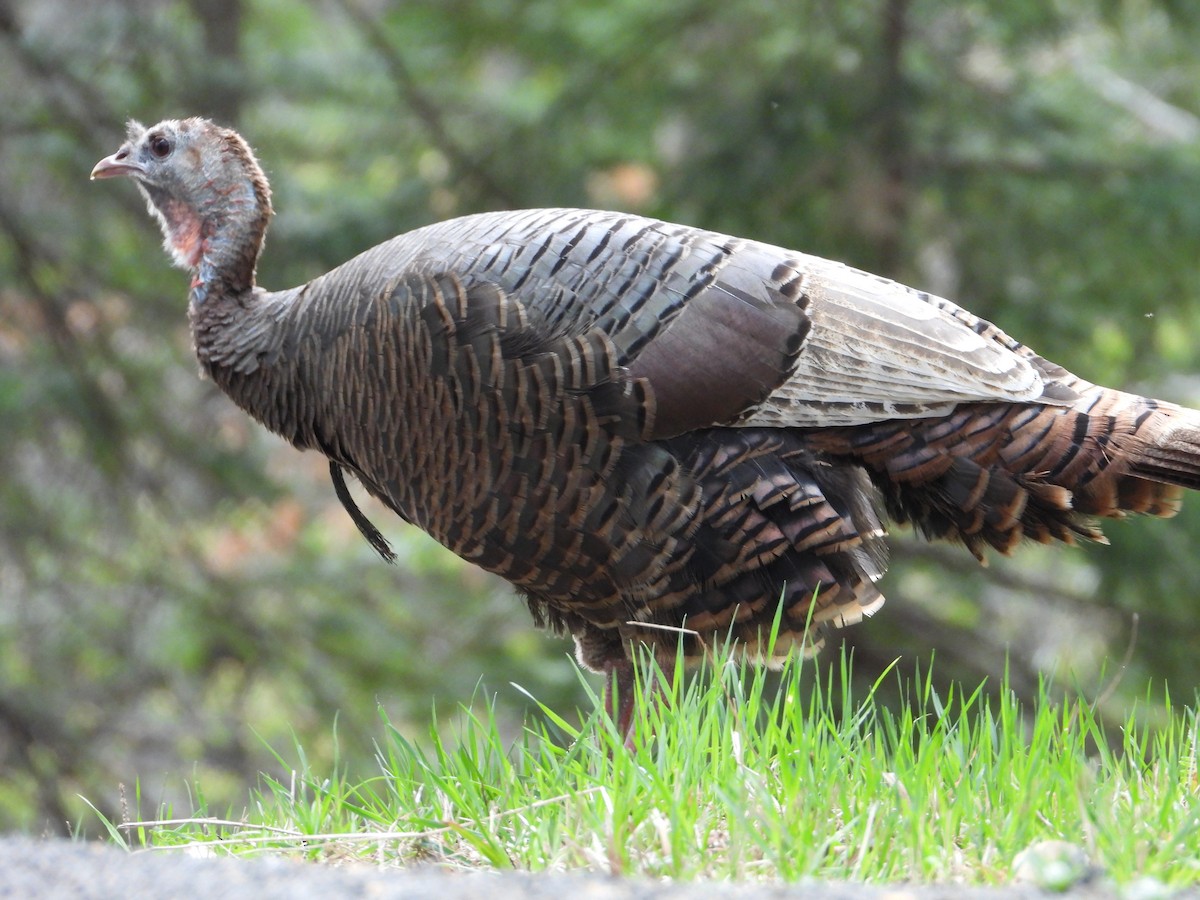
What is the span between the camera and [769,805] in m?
2.79

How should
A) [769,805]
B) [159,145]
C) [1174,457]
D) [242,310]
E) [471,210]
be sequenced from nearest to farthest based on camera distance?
[769,805]
[1174,457]
[242,310]
[159,145]
[471,210]

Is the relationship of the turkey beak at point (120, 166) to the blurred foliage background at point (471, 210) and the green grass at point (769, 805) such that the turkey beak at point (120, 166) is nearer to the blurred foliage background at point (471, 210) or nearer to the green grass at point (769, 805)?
the blurred foliage background at point (471, 210)

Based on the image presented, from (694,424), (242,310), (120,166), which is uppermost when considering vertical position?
(120,166)

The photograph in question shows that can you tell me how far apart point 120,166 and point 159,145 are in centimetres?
16

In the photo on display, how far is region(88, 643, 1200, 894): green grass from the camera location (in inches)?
105

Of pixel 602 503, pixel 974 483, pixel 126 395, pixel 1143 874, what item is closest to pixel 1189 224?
pixel 974 483

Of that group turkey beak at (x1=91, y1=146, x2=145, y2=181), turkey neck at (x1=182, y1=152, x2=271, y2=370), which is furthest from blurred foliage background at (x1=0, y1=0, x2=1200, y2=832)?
turkey neck at (x1=182, y1=152, x2=271, y2=370)

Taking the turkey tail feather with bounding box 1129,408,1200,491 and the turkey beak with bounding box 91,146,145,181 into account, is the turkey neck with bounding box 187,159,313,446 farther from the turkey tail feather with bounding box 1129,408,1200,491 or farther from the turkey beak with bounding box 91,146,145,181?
the turkey tail feather with bounding box 1129,408,1200,491

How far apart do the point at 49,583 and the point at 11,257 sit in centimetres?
229

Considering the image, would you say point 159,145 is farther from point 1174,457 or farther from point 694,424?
point 1174,457

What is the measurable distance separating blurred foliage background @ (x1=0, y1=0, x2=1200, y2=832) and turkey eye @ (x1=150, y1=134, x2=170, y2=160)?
1953mm

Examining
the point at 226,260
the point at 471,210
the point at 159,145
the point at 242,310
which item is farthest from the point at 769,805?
the point at 471,210

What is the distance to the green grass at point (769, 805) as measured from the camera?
2680 millimetres

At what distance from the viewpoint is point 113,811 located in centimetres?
866
